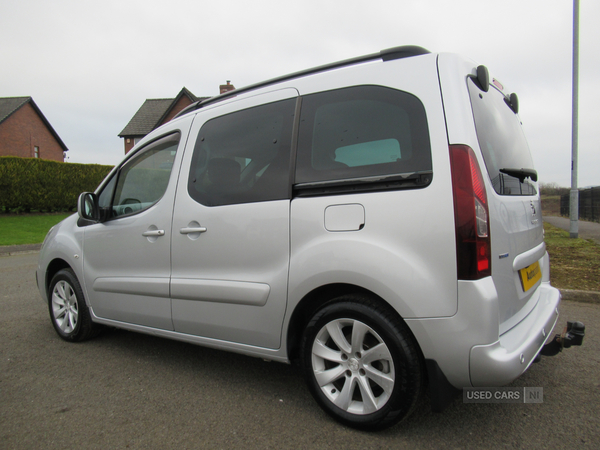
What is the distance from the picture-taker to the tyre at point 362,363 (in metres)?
2.04

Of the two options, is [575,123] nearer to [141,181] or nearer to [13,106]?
[141,181]

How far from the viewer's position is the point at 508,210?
2191 millimetres

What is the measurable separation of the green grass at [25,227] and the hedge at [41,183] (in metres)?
0.60

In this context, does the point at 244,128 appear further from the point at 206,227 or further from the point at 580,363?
the point at 580,363

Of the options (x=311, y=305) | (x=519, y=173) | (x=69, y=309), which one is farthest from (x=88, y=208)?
(x=519, y=173)

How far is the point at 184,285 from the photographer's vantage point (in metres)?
2.91

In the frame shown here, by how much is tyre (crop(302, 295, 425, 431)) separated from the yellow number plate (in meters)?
0.78

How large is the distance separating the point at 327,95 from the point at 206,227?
1.15 meters

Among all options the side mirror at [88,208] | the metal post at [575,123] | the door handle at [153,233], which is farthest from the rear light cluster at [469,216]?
the metal post at [575,123]

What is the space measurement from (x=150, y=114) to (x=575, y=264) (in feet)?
122

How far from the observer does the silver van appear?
1954mm

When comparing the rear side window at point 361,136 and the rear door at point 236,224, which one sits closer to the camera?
the rear side window at point 361,136

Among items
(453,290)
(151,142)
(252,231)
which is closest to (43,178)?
(151,142)

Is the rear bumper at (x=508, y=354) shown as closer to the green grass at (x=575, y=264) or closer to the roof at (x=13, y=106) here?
the green grass at (x=575, y=264)
